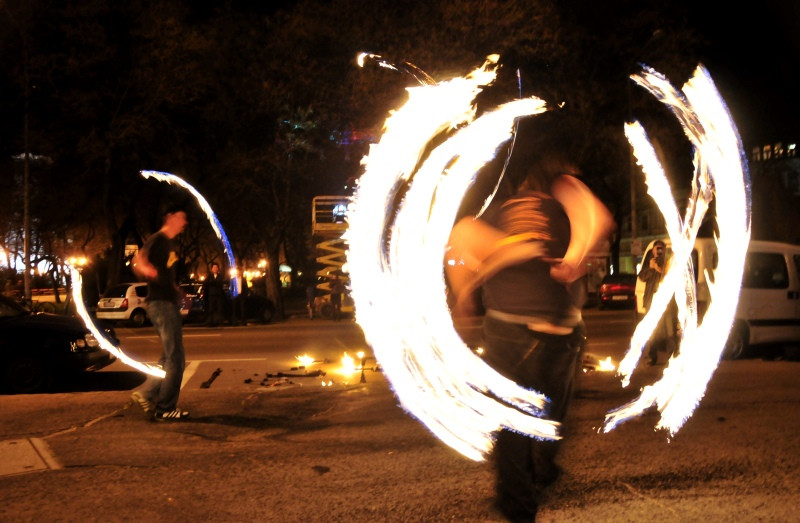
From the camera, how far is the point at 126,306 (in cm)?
2808

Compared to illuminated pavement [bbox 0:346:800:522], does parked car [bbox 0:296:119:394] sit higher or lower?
higher

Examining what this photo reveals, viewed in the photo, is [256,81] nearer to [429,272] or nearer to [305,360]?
[305,360]

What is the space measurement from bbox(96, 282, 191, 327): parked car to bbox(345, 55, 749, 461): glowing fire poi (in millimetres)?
21123

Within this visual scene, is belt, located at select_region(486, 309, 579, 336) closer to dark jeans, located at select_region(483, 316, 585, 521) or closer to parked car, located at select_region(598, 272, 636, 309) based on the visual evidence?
dark jeans, located at select_region(483, 316, 585, 521)

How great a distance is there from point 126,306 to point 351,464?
23.4m

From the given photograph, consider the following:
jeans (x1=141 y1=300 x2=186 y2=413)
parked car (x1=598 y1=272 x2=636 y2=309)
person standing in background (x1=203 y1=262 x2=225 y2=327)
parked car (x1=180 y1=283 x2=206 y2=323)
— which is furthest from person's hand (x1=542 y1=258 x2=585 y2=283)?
parked car (x1=598 y1=272 x2=636 y2=309)

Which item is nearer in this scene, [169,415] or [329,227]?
[169,415]

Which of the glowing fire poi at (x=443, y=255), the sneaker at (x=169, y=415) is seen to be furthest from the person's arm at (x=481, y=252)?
the sneaker at (x=169, y=415)

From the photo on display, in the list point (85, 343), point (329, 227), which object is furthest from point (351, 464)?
point (329, 227)

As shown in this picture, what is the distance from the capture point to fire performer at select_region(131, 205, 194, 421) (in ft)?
25.5

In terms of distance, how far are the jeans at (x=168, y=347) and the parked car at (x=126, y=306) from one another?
20399 millimetres

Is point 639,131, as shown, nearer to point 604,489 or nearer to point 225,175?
point 604,489

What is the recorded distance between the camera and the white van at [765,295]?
1320cm

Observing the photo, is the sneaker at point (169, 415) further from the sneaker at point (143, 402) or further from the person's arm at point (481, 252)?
the person's arm at point (481, 252)
